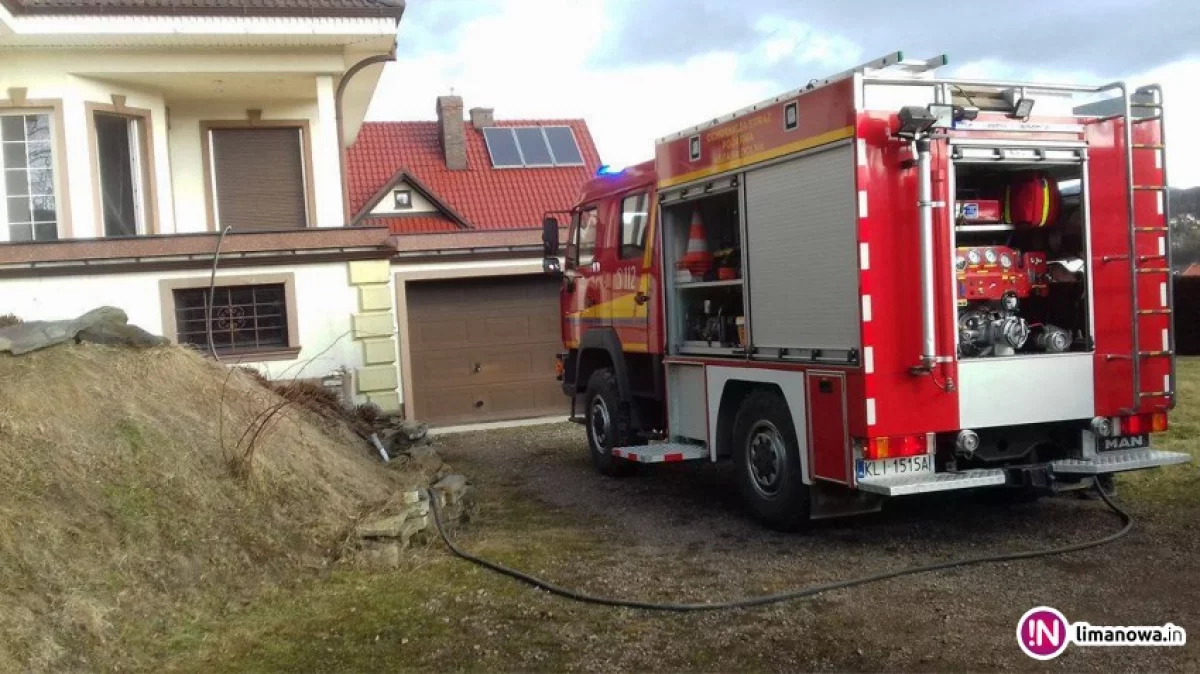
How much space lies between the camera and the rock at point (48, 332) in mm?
7836

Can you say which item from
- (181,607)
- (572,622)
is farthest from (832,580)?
(181,607)

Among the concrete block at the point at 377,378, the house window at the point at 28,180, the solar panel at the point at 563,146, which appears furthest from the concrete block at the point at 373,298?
the solar panel at the point at 563,146

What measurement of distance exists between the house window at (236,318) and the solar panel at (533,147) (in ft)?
40.2

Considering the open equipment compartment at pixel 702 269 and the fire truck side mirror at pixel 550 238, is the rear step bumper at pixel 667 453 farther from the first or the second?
the fire truck side mirror at pixel 550 238

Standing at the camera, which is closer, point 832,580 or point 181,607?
point 181,607

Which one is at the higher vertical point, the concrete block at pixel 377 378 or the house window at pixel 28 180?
the house window at pixel 28 180

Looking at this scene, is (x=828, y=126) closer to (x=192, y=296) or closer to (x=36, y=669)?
(x=36, y=669)

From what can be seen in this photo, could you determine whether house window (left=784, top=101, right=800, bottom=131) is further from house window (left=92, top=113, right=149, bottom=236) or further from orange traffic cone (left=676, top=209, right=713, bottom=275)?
house window (left=92, top=113, right=149, bottom=236)

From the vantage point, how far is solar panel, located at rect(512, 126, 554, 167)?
25.2 m

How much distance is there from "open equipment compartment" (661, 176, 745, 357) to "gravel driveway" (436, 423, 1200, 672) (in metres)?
1.40

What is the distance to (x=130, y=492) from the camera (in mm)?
6566

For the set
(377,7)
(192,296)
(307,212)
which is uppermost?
(377,7)

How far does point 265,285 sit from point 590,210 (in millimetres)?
4915

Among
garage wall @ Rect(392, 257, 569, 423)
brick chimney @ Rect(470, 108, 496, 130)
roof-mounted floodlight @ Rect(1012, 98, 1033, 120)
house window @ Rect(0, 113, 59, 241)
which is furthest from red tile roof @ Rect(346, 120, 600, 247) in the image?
roof-mounted floodlight @ Rect(1012, 98, 1033, 120)
